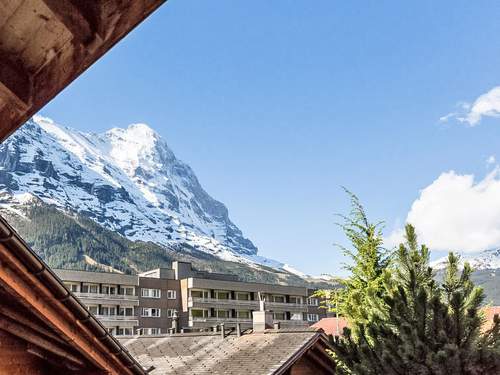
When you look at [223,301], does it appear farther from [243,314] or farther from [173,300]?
[173,300]

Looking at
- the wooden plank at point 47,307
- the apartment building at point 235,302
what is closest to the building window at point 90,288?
the apartment building at point 235,302

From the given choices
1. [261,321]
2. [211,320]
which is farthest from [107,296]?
[261,321]

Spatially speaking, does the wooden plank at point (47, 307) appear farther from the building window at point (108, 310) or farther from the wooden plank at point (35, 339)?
the building window at point (108, 310)

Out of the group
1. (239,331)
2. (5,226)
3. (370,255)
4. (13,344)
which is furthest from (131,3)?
(239,331)

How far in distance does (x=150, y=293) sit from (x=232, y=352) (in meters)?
57.1

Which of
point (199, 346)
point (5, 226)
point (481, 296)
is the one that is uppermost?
point (5, 226)

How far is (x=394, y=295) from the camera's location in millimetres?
7773

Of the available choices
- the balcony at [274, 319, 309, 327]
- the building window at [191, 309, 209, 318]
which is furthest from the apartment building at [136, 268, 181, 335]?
the balcony at [274, 319, 309, 327]

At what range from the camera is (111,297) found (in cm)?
6931

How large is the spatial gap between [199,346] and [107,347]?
13857mm

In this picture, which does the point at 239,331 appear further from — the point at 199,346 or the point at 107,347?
the point at 107,347

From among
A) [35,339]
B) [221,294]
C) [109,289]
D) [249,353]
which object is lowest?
[249,353]

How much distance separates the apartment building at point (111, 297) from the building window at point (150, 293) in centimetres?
115

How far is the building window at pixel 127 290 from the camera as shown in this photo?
70.9 metres
